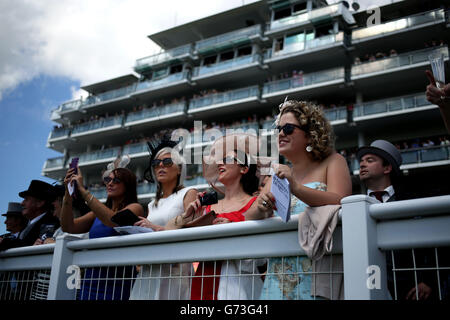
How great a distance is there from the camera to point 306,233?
160cm

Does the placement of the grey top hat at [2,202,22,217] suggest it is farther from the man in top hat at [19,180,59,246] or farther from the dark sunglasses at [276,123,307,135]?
the dark sunglasses at [276,123,307,135]

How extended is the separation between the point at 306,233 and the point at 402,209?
0.34 meters

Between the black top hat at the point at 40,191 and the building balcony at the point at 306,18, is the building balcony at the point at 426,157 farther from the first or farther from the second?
the black top hat at the point at 40,191

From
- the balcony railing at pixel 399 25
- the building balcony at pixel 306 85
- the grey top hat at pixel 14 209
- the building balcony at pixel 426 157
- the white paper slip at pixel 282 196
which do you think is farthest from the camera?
the building balcony at pixel 306 85

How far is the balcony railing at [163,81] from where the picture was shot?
24.9 meters

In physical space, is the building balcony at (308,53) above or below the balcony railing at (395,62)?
above

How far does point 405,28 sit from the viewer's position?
19.2 meters

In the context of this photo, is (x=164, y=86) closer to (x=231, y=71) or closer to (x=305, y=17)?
(x=231, y=71)

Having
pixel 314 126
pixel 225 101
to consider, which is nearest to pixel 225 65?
pixel 225 101

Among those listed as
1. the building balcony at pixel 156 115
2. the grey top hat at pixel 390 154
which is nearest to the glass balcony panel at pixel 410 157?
the building balcony at pixel 156 115

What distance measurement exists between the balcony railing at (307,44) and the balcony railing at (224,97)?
1.94m

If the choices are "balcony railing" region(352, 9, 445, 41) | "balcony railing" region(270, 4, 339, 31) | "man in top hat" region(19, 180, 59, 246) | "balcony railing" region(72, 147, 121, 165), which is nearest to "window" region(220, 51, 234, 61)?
"balcony railing" region(270, 4, 339, 31)

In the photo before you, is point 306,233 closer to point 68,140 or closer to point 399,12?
point 399,12

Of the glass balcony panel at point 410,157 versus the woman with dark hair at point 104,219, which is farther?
the glass balcony panel at point 410,157
